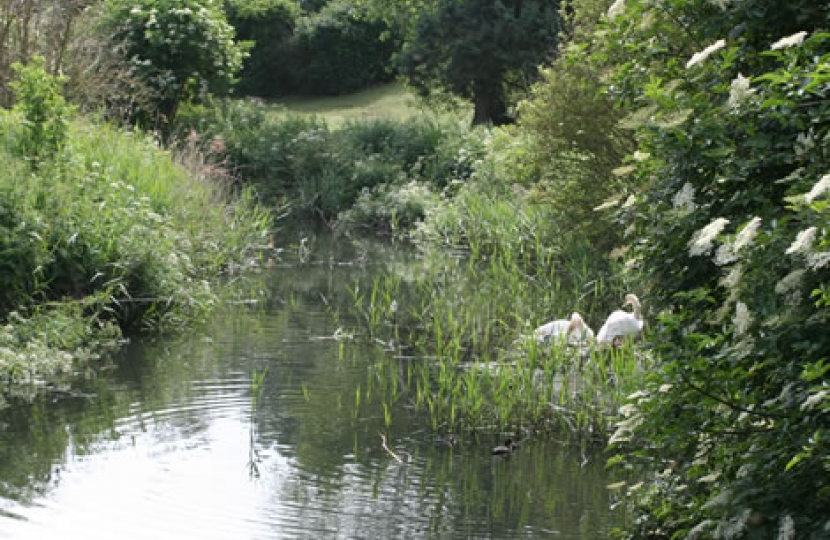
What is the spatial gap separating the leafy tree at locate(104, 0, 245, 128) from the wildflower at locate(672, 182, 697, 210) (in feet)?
59.7

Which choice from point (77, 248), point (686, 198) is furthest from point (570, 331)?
point (686, 198)

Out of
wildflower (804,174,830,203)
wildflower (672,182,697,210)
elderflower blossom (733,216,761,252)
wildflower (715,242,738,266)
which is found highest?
wildflower (804,174,830,203)

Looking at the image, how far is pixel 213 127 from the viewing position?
2334 centimetres

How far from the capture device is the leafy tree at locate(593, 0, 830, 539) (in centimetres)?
421

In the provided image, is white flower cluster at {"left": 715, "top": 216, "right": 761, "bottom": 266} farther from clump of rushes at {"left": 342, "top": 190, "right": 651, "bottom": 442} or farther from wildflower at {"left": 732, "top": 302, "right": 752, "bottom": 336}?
clump of rushes at {"left": 342, "top": 190, "right": 651, "bottom": 442}

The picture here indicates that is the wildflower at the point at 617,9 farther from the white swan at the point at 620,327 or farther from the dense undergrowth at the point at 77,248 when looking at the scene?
the dense undergrowth at the point at 77,248

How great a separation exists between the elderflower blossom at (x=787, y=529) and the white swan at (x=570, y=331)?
222 inches

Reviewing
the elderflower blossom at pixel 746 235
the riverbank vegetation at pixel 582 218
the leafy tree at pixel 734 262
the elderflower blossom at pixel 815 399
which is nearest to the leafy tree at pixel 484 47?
the riverbank vegetation at pixel 582 218

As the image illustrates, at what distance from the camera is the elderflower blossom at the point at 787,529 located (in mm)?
4082

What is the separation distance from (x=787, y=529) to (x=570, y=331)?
6.00 meters

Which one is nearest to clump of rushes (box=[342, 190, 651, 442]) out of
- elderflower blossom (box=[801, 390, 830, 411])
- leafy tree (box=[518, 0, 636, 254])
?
leafy tree (box=[518, 0, 636, 254])

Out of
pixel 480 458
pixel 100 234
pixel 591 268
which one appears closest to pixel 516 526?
pixel 480 458

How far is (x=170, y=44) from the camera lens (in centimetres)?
2239

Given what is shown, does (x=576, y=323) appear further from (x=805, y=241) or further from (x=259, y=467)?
(x=805, y=241)
